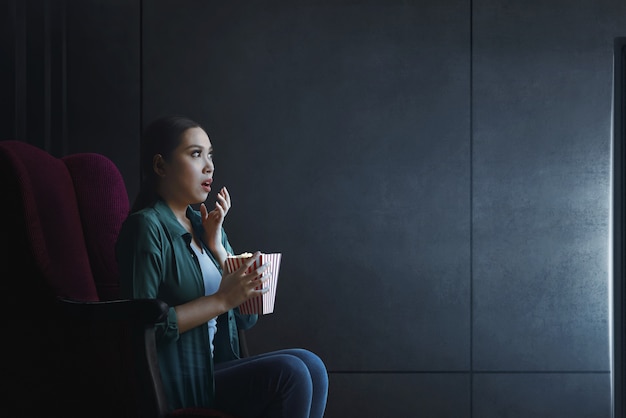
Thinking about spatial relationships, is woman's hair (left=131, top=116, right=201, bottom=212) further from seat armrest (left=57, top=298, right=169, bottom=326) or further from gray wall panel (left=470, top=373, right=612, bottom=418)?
gray wall panel (left=470, top=373, right=612, bottom=418)

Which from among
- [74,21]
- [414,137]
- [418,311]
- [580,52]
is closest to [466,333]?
[418,311]

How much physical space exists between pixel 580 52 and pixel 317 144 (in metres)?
1.16

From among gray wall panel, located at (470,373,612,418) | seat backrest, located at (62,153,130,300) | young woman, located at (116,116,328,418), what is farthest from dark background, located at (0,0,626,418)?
young woman, located at (116,116,328,418)

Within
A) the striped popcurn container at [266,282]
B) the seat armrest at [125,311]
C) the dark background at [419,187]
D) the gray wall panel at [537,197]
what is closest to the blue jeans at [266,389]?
the striped popcurn container at [266,282]

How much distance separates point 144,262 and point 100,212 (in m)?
0.45

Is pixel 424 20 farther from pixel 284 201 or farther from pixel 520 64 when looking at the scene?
pixel 284 201

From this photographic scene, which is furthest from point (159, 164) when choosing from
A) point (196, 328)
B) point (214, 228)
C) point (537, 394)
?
point (537, 394)

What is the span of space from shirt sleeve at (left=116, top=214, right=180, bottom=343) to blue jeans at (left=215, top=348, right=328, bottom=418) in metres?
0.16

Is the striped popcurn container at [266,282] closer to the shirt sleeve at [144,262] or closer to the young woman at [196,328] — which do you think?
the young woman at [196,328]

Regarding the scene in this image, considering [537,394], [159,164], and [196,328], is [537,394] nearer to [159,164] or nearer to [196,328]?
[196,328]

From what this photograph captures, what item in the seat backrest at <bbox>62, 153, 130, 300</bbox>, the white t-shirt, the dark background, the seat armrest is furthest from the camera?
the dark background

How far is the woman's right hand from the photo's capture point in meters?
1.52

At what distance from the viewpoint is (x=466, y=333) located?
2.85m

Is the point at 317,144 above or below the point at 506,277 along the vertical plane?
above
